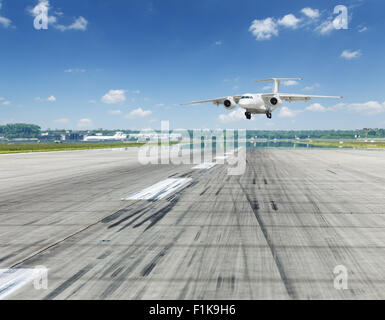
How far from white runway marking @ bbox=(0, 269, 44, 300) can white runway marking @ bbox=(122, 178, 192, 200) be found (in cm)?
631

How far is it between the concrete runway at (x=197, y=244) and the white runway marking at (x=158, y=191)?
55cm

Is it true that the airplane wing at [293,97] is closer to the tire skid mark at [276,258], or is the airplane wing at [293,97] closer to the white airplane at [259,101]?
the white airplane at [259,101]

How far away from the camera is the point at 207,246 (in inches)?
234

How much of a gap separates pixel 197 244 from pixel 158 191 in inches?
264

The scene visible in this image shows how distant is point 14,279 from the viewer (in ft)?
14.6

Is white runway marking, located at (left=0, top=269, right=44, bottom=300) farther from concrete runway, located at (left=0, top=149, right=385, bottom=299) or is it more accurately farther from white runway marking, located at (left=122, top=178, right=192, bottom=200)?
white runway marking, located at (left=122, top=178, right=192, bottom=200)

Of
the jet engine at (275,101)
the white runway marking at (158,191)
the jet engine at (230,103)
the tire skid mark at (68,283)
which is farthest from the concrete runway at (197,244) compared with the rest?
the jet engine at (230,103)

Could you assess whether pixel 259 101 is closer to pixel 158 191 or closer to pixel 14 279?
pixel 158 191

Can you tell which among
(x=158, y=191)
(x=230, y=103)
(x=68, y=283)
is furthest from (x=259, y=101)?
(x=68, y=283)

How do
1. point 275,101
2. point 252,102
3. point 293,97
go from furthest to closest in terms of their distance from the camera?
point 293,97 < point 275,101 < point 252,102
